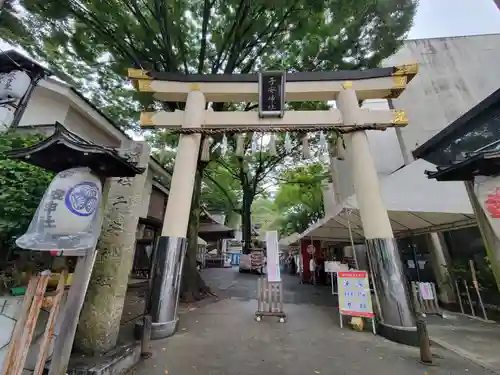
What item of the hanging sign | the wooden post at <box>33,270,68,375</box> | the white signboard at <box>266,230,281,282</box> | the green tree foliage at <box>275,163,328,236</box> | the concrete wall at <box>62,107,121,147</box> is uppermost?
the green tree foliage at <box>275,163,328,236</box>

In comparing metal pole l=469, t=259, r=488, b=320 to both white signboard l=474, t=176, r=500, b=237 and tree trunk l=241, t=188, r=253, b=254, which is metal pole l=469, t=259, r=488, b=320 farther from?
tree trunk l=241, t=188, r=253, b=254

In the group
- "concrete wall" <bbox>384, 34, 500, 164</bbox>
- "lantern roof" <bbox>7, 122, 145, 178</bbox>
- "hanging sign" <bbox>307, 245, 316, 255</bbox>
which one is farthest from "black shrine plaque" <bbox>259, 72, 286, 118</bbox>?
"hanging sign" <bbox>307, 245, 316, 255</bbox>

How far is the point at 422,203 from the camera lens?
666 centimetres

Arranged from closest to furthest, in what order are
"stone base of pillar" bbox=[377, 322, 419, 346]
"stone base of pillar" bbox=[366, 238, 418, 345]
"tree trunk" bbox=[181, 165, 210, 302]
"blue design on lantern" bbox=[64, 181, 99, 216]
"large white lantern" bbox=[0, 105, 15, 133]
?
"blue design on lantern" bbox=[64, 181, 99, 216] < "stone base of pillar" bbox=[377, 322, 419, 346] < "stone base of pillar" bbox=[366, 238, 418, 345] < "large white lantern" bbox=[0, 105, 15, 133] < "tree trunk" bbox=[181, 165, 210, 302]

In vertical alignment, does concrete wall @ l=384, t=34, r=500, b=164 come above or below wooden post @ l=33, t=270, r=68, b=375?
above

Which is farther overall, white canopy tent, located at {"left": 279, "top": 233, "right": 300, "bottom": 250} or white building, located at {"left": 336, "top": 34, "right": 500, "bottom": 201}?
white canopy tent, located at {"left": 279, "top": 233, "right": 300, "bottom": 250}

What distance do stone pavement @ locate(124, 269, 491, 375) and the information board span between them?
423mm

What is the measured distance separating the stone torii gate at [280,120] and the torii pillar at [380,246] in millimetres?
22

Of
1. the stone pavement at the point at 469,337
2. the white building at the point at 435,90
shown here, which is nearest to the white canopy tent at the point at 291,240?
the white building at the point at 435,90

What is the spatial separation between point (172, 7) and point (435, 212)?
9.69 metres

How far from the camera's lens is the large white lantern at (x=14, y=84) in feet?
17.7

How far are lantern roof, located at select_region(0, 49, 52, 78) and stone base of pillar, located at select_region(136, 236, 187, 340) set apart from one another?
17.5ft

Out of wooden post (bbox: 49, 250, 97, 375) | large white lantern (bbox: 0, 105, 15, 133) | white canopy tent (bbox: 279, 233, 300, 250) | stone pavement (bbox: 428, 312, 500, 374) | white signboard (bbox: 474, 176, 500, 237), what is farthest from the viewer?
white canopy tent (bbox: 279, 233, 300, 250)

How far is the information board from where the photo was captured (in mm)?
5383
